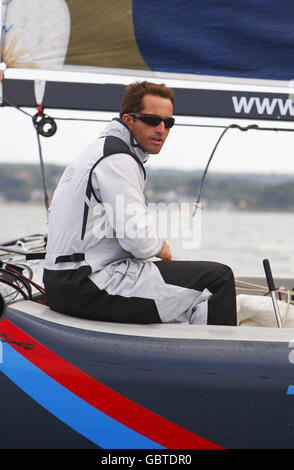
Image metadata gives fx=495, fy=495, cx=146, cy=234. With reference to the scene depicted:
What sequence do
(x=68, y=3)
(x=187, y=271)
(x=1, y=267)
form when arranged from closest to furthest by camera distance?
(x=187, y=271), (x=1, y=267), (x=68, y=3)

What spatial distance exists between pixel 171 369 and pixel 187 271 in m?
0.32

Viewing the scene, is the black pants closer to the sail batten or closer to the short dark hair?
the short dark hair

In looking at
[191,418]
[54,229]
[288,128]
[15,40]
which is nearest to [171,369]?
[191,418]

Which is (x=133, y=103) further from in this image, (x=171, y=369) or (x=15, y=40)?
(x=15, y=40)

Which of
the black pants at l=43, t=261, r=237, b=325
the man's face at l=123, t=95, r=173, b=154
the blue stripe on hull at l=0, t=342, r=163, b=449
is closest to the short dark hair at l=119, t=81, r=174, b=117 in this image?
the man's face at l=123, t=95, r=173, b=154

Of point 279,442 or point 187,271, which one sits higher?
point 187,271

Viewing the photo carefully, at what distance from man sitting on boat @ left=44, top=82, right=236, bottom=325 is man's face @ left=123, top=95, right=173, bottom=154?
0.08m

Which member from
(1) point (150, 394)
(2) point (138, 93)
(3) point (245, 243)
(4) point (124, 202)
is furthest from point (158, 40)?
(3) point (245, 243)

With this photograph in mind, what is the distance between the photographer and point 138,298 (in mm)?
1510

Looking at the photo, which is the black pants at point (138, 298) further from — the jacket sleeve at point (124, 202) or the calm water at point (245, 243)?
the calm water at point (245, 243)

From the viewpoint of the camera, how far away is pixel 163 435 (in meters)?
1.38

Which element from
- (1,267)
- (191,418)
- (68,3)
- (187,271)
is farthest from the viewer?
(68,3)

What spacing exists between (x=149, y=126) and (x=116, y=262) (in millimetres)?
459

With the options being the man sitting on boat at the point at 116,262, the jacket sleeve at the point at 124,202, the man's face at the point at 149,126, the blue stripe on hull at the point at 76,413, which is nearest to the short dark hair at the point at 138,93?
the man's face at the point at 149,126
